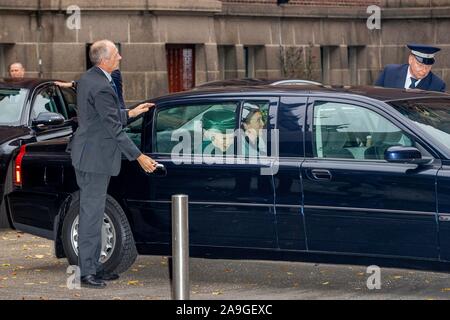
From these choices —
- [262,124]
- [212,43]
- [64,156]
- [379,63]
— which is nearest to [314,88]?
[262,124]

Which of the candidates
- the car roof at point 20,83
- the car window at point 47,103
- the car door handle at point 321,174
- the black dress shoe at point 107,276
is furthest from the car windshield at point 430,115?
the car roof at point 20,83

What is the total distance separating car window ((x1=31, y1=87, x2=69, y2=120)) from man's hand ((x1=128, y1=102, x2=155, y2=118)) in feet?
14.8

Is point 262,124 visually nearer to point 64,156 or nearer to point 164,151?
point 164,151

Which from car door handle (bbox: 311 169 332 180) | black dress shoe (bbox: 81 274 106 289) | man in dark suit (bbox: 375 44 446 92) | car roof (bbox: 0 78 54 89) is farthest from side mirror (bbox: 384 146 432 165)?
car roof (bbox: 0 78 54 89)

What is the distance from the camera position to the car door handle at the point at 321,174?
460 inches

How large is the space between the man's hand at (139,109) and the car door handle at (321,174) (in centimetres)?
162

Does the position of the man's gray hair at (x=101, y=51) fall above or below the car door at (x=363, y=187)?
above

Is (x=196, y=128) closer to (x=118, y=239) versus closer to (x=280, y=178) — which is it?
(x=280, y=178)

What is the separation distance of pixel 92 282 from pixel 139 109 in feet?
4.90

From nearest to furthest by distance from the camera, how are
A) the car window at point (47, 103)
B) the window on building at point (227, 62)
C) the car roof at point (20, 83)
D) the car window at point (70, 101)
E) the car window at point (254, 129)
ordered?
the car window at point (254, 129) < the car window at point (47, 103) < the car roof at point (20, 83) < the car window at point (70, 101) < the window on building at point (227, 62)

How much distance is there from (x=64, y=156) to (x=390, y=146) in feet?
9.64

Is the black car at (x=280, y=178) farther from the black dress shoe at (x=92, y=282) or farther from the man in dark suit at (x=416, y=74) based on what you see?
the man in dark suit at (x=416, y=74)

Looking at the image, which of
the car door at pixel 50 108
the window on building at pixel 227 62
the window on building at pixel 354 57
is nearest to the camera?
the car door at pixel 50 108

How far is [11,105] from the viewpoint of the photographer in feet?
56.2
